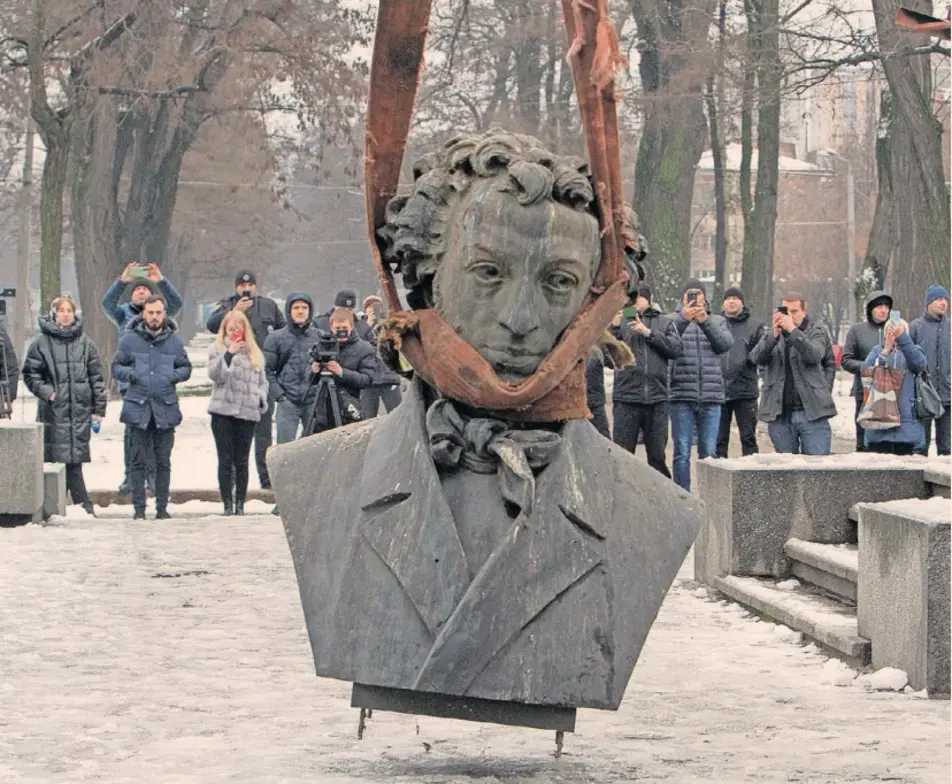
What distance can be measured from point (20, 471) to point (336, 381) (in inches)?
93.1

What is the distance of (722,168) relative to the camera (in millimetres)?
35094

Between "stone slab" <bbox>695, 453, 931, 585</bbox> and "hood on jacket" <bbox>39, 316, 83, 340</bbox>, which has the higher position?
"hood on jacket" <bbox>39, 316, 83, 340</bbox>

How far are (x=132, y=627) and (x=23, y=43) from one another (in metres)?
17.0

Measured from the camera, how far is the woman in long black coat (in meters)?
14.9

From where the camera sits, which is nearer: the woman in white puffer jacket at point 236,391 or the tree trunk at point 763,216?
the woman in white puffer jacket at point 236,391

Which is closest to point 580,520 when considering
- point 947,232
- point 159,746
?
point 159,746

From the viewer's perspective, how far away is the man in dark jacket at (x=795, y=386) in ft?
48.1

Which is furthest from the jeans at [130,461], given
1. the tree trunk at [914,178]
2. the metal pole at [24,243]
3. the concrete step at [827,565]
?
the metal pole at [24,243]

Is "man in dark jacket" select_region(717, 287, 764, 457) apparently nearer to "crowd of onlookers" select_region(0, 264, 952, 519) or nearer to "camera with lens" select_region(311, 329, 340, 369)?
"crowd of onlookers" select_region(0, 264, 952, 519)

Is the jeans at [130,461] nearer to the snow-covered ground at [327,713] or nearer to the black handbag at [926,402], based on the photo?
the snow-covered ground at [327,713]

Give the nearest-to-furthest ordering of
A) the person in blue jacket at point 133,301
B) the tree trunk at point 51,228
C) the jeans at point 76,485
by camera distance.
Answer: the person in blue jacket at point 133,301 → the jeans at point 76,485 → the tree trunk at point 51,228

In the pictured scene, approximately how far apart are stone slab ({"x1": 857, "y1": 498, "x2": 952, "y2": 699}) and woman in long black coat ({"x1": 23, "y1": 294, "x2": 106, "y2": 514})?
7.61 metres

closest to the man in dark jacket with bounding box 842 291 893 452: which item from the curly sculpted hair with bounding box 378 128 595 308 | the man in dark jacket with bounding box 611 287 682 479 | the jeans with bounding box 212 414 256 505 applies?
the man in dark jacket with bounding box 611 287 682 479

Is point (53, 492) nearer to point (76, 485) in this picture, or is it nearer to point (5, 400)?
point (76, 485)
